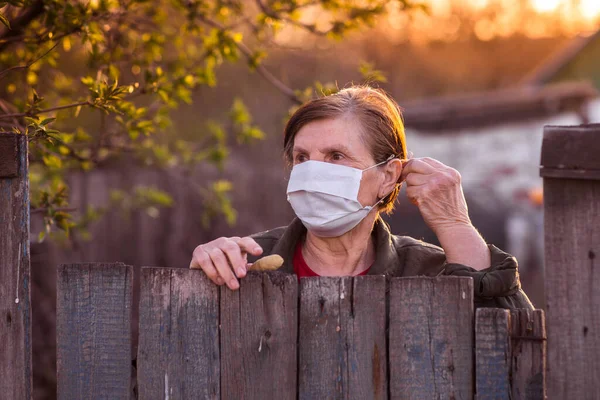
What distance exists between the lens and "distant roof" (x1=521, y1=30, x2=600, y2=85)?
24.2 meters

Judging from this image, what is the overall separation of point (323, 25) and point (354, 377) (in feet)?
8.83

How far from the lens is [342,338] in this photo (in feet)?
7.89

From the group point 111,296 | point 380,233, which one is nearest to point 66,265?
point 111,296

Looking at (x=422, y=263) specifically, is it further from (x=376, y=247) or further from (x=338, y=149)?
(x=338, y=149)

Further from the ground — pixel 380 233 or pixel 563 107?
pixel 563 107

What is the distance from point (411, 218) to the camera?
43.3ft

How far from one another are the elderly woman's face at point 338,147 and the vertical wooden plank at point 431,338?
0.94m

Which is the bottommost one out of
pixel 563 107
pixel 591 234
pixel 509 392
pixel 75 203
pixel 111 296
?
pixel 509 392

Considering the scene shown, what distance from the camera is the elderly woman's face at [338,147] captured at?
10.5 ft

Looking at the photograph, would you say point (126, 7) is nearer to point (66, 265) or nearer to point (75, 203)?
point (66, 265)

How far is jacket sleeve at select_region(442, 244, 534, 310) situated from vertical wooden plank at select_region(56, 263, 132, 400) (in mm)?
1276

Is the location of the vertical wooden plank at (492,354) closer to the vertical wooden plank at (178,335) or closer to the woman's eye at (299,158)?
the vertical wooden plank at (178,335)

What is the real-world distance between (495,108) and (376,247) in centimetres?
1322

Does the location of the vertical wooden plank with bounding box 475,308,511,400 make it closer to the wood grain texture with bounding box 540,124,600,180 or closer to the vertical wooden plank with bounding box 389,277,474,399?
the vertical wooden plank with bounding box 389,277,474,399
